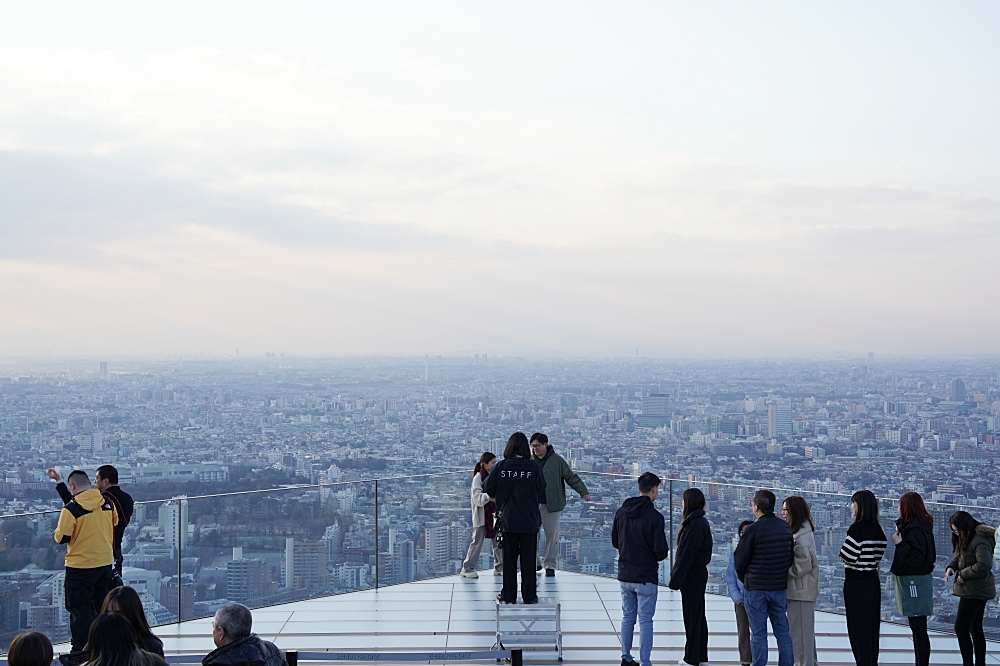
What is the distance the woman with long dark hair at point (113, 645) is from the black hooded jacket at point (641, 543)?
408 centimetres

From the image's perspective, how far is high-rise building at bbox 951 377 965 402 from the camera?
113ft

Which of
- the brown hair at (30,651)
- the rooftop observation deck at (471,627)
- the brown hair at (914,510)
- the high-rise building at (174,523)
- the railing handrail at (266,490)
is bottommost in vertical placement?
the rooftop observation deck at (471,627)

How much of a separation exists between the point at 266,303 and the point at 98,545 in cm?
4243

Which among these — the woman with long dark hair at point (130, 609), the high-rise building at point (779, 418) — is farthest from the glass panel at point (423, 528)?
the high-rise building at point (779, 418)

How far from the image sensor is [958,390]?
115 feet

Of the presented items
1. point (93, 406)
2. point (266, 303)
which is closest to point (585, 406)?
point (266, 303)

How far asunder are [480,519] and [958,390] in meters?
29.9

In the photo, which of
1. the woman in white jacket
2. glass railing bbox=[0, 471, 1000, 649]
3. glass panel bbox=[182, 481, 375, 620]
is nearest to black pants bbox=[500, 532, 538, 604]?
the woman in white jacket

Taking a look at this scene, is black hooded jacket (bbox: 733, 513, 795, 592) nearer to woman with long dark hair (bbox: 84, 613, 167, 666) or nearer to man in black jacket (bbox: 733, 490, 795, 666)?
man in black jacket (bbox: 733, 490, 795, 666)

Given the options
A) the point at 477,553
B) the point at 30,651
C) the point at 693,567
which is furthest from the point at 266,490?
the point at 30,651

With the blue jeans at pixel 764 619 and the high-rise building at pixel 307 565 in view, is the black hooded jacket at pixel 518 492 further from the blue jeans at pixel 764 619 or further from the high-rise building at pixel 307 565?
the high-rise building at pixel 307 565

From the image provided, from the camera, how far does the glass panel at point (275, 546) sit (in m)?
9.73

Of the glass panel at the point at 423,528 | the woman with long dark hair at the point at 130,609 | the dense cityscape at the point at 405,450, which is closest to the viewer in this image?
the woman with long dark hair at the point at 130,609

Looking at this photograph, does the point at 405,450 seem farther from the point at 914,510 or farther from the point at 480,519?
the point at 914,510
